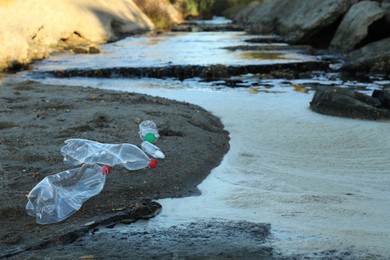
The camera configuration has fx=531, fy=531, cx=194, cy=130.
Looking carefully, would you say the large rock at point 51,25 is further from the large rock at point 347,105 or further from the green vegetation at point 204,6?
the green vegetation at point 204,6

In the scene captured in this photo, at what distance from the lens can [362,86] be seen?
1259 centimetres

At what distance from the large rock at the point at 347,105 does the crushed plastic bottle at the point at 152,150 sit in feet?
13.5

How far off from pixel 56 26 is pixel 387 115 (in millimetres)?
18517

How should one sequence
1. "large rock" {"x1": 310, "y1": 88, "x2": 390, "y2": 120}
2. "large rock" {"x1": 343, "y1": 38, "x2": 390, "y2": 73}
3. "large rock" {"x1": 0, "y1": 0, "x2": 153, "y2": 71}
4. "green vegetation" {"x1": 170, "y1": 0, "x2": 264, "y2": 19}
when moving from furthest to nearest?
"green vegetation" {"x1": 170, "y1": 0, "x2": 264, "y2": 19}
"large rock" {"x1": 0, "y1": 0, "x2": 153, "y2": 71}
"large rock" {"x1": 343, "y1": 38, "x2": 390, "y2": 73}
"large rock" {"x1": 310, "y1": 88, "x2": 390, "y2": 120}

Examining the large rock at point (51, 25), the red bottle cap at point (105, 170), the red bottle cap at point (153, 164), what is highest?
the large rock at point (51, 25)

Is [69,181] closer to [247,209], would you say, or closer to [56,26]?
[247,209]

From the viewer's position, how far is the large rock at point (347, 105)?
8656 mm

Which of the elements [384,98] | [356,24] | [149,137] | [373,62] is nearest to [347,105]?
[384,98]

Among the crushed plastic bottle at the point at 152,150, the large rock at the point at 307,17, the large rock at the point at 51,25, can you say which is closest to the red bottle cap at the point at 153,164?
the crushed plastic bottle at the point at 152,150

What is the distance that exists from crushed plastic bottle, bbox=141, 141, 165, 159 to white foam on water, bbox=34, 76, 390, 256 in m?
0.62

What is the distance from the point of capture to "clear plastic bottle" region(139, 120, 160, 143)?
638cm

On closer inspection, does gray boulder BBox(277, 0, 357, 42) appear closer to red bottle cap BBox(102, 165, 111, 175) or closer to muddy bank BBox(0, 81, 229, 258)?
muddy bank BBox(0, 81, 229, 258)

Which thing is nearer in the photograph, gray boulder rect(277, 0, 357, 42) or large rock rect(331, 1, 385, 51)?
large rock rect(331, 1, 385, 51)

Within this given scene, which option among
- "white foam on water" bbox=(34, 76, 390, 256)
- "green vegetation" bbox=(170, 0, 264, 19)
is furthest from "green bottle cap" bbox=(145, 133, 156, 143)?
"green vegetation" bbox=(170, 0, 264, 19)
